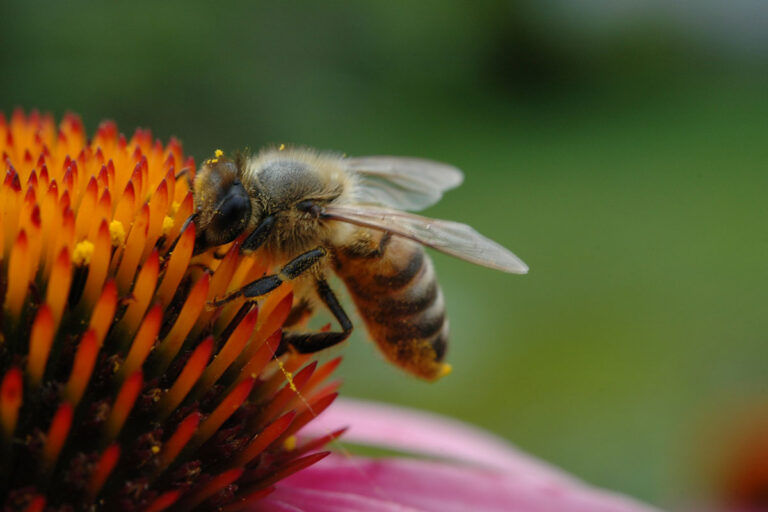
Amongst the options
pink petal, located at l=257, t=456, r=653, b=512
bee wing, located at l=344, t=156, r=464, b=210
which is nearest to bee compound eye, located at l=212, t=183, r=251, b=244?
pink petal, located at l=257, t=456, r=653, b=512

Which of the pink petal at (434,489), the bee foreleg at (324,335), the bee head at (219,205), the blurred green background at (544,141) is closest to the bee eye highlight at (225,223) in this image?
the bee head at (219,205)

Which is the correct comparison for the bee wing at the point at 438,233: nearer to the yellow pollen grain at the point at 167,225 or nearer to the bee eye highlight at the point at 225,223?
the bee eye highlight at the point at 225,223

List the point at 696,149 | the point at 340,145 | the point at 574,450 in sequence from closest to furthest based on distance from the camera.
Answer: the point at 574,450
the point at 340,145
the point at 696,149

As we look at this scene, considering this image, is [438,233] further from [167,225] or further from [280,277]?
[167,225]

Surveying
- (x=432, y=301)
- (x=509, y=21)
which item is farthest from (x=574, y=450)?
(x=509, y=21)

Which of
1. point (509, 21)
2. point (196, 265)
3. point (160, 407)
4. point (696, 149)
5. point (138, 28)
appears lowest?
point (160, 407)

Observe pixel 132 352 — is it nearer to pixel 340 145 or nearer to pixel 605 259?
pixel 605 259
